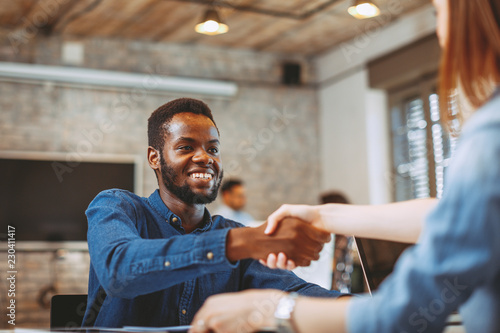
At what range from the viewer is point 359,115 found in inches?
250

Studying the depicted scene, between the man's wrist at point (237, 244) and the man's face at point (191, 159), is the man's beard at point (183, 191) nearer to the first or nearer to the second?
the man's face at point (191, 159)

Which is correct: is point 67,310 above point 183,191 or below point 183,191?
below

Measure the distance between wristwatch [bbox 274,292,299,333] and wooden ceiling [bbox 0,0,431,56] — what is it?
4.68 m

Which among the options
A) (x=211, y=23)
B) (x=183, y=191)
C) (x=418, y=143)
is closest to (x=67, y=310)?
(x=183, y=191)

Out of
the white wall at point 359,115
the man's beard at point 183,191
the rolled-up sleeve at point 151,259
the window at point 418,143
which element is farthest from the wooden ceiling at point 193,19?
the rolled-up sleeve at point 151,259

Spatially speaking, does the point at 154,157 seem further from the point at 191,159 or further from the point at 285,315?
the point at 285,315

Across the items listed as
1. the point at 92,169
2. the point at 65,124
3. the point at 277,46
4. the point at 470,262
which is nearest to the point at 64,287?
the point at 92,169

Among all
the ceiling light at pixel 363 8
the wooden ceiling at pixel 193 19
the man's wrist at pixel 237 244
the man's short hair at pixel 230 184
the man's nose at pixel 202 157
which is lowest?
the man's wrist at pixel 237 244

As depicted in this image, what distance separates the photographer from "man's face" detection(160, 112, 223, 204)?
160 cm

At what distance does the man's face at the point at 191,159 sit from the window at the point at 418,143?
400cm

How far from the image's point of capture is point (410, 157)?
19.1 feet

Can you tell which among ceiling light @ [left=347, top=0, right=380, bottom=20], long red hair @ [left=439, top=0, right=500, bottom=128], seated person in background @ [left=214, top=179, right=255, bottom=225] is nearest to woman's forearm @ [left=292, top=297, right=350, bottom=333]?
long red hair @ [left=439, top=0, right=500, bottom=128]

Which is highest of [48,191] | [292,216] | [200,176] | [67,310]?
[48,191]

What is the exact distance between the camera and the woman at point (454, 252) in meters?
0.65
